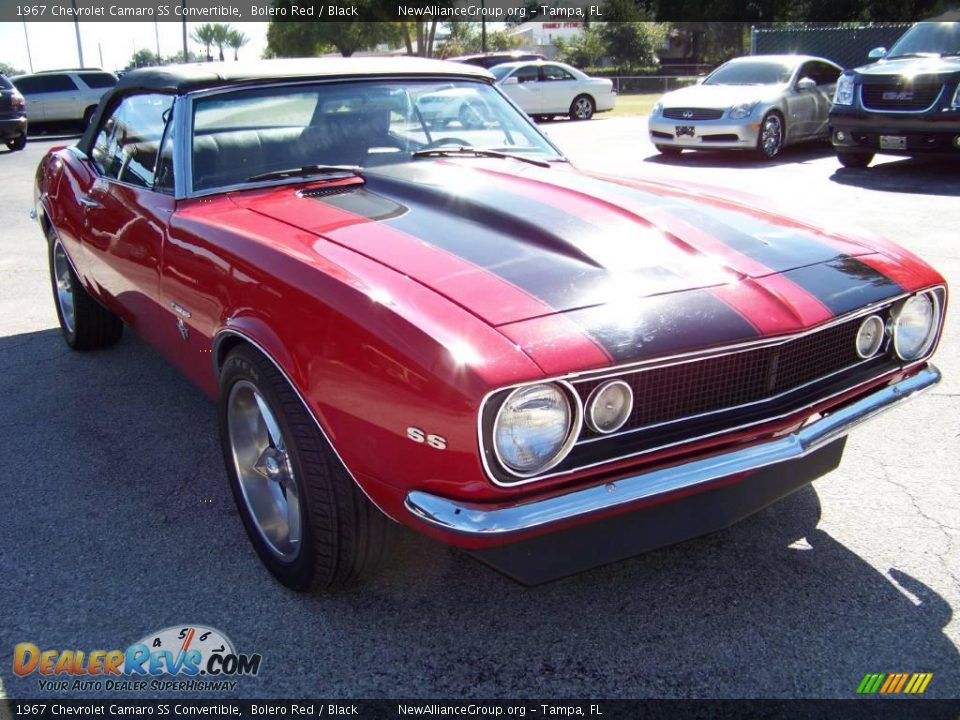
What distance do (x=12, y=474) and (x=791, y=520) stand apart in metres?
2.78

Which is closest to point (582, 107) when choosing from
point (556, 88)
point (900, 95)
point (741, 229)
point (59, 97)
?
point (556, 88)

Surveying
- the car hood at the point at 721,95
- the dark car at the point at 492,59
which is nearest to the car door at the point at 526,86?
the dark car at the point at 492,59

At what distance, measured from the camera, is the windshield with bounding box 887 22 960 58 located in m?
9.70

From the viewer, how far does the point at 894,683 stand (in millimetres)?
2127

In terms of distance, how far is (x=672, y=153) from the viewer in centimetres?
1200

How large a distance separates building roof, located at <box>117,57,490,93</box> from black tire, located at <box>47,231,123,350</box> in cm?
110

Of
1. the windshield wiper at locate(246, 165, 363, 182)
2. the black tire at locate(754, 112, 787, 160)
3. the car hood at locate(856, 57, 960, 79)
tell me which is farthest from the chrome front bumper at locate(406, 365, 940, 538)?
the black tire at locate(754, 112, 787, 160)

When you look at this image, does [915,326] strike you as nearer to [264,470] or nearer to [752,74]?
[264,470]

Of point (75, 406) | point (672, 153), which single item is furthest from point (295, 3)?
point (75, 406)

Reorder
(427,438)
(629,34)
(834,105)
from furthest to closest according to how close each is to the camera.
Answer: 1. (629,34)
2. (834,105)
3. (427,438)

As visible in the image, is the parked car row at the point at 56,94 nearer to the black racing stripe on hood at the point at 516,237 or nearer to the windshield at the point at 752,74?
the windshield at the point at 752,74

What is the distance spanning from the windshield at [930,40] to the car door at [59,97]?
16856 mm

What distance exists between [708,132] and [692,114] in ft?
1.16

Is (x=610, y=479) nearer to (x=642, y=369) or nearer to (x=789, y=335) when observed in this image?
(x=642, y=369)
